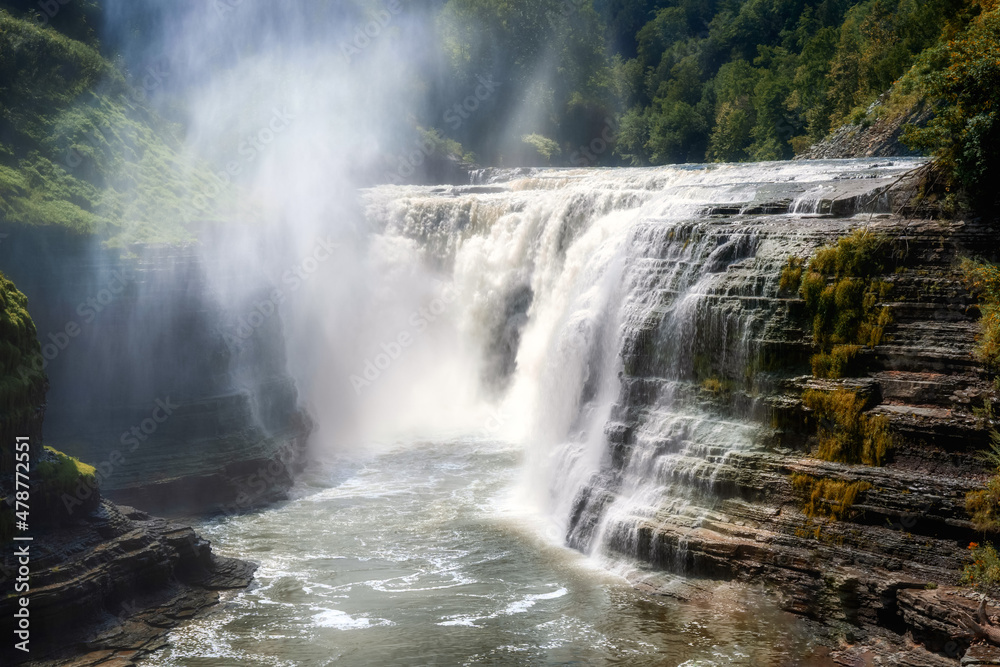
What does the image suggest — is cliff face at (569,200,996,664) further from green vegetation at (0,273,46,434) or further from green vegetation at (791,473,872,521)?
green vegetation at (0,273,46,434)

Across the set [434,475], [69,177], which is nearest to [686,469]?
[434,475]

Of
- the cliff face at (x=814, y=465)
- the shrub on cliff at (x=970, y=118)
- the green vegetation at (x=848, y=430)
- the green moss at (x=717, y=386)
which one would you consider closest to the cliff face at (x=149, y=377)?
the cliff face at (x=814, y=465)

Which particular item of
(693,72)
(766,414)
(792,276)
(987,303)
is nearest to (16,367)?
(766,414)

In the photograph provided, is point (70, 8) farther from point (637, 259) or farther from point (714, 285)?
point (714, 285)

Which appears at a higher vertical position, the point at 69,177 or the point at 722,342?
the point at 69,177

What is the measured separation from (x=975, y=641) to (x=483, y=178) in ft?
105

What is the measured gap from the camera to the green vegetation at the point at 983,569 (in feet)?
36.3

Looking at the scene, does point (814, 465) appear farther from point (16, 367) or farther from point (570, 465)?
point (16, 367)

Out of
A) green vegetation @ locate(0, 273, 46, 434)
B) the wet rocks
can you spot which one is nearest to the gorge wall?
the wet rocks

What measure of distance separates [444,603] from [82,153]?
16666 mm

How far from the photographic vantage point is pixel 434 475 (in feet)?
69.4

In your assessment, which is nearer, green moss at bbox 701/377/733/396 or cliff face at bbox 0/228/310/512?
green moss at bbox 701/377/733/396
